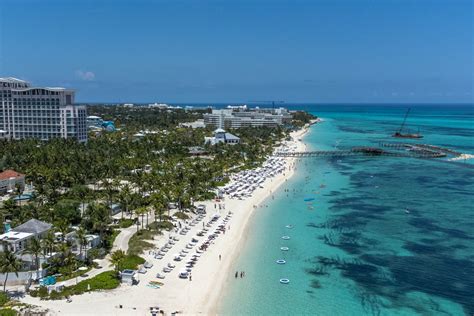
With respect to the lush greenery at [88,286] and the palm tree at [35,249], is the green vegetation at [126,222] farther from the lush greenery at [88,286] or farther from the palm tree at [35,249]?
the lush greenery at [88,286]

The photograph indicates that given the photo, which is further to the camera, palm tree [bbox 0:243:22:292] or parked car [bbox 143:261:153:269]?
parked car [bbox 143:261:153:269]

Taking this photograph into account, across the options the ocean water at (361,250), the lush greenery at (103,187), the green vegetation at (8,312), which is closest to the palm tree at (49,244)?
the lush greenery at (103,187)

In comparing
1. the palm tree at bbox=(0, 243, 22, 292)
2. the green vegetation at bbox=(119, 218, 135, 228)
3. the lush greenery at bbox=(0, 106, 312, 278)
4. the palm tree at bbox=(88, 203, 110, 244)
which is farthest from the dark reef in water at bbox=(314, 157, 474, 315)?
the palm tree at bbox=(0, 243, 22, 292)

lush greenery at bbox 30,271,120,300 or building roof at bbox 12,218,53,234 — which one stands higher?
building roof at bbox 12,218,53,234

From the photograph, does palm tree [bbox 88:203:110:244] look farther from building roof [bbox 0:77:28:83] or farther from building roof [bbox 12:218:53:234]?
building roof [bbox 0:77:28:83]

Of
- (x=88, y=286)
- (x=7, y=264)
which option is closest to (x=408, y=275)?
(x=88, y=286)

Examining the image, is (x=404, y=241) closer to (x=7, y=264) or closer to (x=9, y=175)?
(x=7, y=264)
